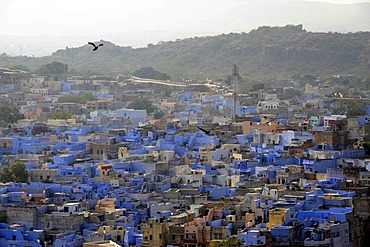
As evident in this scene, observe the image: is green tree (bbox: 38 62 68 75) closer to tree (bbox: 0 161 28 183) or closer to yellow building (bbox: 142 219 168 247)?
tree (bbox: 0 161 28 183)

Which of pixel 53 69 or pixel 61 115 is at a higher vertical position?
pixel 53 69

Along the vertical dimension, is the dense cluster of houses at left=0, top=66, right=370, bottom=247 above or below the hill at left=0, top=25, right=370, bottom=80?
below

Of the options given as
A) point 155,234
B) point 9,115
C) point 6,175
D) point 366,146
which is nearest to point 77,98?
point 9,115

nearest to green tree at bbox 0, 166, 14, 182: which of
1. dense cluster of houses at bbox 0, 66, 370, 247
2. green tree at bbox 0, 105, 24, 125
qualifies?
dense cluster of houses at bbox 0, 66, 370, 247

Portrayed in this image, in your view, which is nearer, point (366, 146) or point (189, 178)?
point (189, 178)

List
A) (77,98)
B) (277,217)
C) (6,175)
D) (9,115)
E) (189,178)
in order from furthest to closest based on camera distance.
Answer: (77,98) < (9,115) < (6,175) < (189,178) < (277,217)

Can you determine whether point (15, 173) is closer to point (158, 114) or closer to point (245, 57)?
point (158, 114)
